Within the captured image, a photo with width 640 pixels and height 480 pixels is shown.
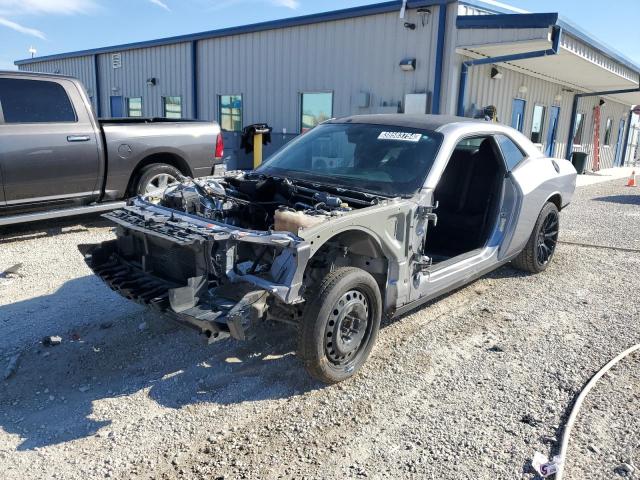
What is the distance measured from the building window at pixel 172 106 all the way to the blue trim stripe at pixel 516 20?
1085cm

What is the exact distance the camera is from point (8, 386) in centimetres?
318

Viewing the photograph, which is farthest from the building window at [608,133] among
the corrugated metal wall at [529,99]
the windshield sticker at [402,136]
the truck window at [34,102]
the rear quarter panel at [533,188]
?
the truck window at [34,102]

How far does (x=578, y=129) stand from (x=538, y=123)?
4770 millimetres

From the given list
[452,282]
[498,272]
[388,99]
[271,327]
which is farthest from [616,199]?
[271,327]

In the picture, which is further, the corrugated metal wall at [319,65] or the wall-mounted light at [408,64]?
the corrugated metal wall at [319,65]

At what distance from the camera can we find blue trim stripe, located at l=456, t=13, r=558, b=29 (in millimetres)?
9102

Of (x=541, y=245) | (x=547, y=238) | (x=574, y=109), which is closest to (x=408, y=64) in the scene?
(x=547, y=238)

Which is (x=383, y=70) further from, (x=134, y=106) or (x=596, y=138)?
(x=596, y=138)

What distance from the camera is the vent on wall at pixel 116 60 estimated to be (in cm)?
1990

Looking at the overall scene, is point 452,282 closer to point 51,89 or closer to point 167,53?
point 51,89

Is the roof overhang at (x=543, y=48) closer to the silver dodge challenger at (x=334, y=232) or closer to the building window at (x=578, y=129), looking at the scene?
the building window at (x=578, y=129)

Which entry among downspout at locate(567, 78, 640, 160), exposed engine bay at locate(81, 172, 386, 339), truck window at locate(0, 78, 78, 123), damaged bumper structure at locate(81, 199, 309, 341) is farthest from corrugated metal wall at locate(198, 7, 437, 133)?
downspout at locate(567, 78, 640, 160)

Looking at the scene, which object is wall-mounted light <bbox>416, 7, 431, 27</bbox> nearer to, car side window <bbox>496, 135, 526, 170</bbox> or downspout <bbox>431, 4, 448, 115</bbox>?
downspout <bbox>431, 4, 448, 115</bbox>

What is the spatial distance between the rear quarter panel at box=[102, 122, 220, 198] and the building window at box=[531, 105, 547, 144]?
1153 cm
